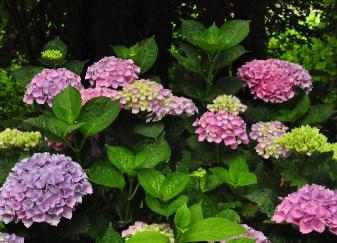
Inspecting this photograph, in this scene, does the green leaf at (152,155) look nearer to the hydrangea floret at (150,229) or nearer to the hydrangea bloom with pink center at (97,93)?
the hydrangea floret at (150,229)

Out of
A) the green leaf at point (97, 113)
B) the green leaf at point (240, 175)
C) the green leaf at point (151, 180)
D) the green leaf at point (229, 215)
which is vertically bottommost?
the green leaf at point (240, 175)

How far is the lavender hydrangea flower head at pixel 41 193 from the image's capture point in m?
1.64

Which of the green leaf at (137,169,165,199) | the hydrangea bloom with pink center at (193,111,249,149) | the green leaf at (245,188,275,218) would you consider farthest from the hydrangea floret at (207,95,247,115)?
the green leaf at (137,169,165,199)

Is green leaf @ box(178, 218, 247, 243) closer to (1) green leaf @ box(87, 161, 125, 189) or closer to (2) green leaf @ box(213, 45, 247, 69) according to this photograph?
(1) green leaf @ box(87, 161, 125, 189)

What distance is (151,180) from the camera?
1786mm

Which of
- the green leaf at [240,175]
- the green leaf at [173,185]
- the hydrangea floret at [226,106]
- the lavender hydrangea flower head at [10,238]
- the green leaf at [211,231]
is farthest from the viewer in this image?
→ the hydrangea floret at [226,106]

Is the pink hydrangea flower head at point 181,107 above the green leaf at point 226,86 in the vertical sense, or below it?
above

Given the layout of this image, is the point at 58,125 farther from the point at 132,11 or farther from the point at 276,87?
the point at 132,11

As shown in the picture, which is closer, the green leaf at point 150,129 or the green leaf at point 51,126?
the green leaf at point 51,126

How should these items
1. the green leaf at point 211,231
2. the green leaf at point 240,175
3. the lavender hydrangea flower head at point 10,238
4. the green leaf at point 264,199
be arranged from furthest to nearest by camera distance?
the green leaf at point 240,175, the green leaf at point 264,199, the lavender hydrangea flower head at point 10,238, the green leaf at point 211,231

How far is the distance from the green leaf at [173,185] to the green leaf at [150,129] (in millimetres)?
357

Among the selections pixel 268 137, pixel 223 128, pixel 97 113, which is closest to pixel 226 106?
pixel 223 128

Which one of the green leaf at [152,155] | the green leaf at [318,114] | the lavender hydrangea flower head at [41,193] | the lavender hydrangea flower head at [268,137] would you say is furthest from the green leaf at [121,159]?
the green leaf at [318,114]

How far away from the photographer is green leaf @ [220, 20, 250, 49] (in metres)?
2.46
